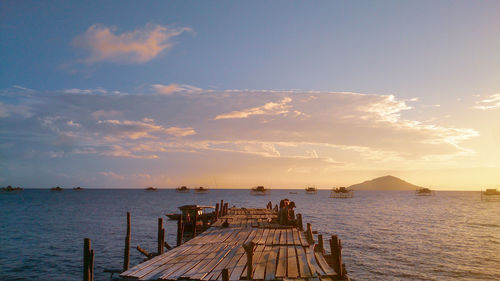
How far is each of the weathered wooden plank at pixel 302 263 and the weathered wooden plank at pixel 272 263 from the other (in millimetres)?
916

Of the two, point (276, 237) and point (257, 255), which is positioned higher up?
point (257, 255)

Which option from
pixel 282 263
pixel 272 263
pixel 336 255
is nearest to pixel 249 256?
pixel 272 263

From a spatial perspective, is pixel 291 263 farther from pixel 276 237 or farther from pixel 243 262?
pixel 276 237

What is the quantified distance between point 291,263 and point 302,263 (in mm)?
423

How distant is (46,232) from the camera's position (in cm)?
4828

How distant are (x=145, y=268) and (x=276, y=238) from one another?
7.73 metres

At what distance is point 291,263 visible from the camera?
12.1 m

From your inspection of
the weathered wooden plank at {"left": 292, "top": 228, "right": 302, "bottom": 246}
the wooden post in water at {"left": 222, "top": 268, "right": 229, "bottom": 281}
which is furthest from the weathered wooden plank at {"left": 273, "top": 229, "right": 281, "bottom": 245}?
the wooden post in water at {"left": 222, "top": 268, "right": 229, "bottom": 281}

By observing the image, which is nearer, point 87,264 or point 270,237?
point 87,264

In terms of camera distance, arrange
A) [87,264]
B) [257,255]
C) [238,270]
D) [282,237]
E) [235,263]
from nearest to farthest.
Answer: [238,270], [235,263], [257,255], [87,264], [282,237]

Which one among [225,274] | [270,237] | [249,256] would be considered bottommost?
[270,237]

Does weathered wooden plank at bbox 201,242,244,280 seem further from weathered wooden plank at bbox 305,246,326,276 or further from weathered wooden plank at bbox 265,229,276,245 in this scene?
weathered wooden plank at bbox 305,246,326,276

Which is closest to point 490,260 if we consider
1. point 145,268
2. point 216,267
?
point 216,267

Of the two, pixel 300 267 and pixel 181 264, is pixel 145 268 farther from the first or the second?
pixel 300 267
